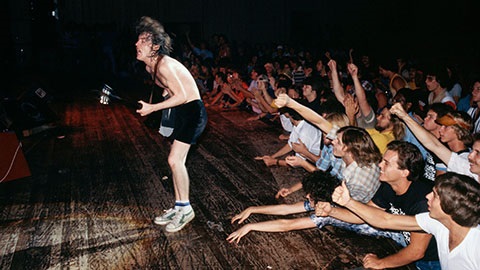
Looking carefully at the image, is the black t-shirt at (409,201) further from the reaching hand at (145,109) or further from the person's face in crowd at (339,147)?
the reaching hand at (145,109)

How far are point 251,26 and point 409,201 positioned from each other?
15.7 meters

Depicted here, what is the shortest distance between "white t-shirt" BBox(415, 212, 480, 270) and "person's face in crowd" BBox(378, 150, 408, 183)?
576 millimetres

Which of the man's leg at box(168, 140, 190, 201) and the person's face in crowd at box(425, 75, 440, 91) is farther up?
the person's face in crowd at box(425, 75, 440, 91)

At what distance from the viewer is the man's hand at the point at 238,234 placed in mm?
3045

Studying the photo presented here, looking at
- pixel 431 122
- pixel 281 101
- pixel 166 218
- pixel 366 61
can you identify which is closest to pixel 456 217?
pixel 281 101

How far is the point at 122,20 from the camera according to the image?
1620 centimetres

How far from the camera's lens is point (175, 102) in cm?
314

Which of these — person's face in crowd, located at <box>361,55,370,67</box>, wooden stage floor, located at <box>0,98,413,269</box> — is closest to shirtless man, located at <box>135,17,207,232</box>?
wooden stage floor, located at <box>0,98,413,269</box>

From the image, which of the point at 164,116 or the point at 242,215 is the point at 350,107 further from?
the point at 164,116

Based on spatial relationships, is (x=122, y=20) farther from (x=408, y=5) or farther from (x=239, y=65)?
(x=408, y=5)

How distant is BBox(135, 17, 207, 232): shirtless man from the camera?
316 cm

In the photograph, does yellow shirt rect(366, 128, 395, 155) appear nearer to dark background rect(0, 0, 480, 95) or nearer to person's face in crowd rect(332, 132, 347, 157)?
person's face in crowd rect(332, 132, 347, 157)

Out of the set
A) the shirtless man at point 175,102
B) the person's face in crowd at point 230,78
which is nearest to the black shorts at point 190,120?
the shirtless man at point 175,102

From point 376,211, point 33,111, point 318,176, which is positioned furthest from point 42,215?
point 33,111
